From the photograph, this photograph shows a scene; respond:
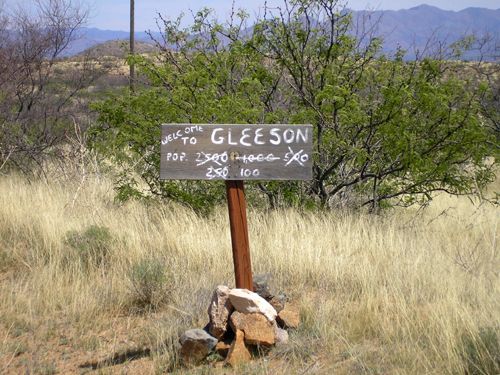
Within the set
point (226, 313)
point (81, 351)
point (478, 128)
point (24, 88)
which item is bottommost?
point (81, 351)

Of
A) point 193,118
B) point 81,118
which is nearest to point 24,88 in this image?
point 81,118

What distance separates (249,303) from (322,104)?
419 centimetres

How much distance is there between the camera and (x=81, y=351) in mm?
4555

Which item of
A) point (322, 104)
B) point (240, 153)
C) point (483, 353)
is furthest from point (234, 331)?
point (322, 104)

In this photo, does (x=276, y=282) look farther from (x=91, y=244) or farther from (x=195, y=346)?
(x=91, y=244)

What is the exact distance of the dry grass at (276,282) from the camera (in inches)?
159

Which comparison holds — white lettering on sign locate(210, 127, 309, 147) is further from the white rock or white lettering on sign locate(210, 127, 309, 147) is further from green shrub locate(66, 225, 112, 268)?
green shrub locate(66, 225, 112, 268)

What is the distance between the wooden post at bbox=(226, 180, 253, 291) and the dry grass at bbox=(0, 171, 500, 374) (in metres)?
0.50

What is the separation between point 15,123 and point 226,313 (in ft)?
28.1

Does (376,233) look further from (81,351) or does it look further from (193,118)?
(81,351)

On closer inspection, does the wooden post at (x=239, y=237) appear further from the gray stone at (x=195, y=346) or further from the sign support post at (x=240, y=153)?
the gray stone at (x=195, y=346)

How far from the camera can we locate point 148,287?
518 centimetres

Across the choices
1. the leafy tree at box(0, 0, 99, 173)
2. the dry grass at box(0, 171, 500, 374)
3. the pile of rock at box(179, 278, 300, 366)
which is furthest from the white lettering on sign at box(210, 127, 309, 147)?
the leafy tree at box(0, 0, 99, 173)

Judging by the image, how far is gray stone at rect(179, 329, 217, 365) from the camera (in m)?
4.06
